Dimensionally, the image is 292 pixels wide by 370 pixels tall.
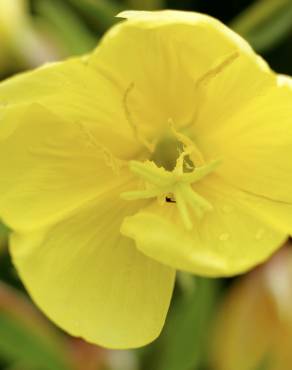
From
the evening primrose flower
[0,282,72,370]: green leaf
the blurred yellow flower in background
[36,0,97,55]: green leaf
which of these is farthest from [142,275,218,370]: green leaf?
[36,0,97,55]: green leaf

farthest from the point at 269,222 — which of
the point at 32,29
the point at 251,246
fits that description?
the point at 32,29

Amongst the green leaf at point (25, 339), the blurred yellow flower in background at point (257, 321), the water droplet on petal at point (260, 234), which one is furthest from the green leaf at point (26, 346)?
the water droplet on petal at point (260, 234)

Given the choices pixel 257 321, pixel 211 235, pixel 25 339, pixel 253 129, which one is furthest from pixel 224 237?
pixel 25 339

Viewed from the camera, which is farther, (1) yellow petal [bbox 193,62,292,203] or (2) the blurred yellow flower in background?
(2) the blurred yellow flower in background

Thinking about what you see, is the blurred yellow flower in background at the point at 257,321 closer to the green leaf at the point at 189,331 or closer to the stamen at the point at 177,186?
the green leaf at the point at 189,331

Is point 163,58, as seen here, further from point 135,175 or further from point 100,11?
point 100,11

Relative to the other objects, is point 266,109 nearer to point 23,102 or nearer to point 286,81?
point 286,81

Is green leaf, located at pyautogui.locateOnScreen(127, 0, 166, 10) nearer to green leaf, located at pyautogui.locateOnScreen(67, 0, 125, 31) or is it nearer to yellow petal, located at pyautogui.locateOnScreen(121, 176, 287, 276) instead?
green leaf, located at pyautogui.locateOnScreen(67, 0, 125, 31)
